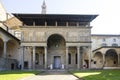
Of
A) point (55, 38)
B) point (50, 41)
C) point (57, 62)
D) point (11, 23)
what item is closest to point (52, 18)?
point (55, 38)

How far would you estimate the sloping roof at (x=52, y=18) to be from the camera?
4916 centimetres

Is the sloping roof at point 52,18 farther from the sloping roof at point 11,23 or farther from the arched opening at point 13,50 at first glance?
the sloping roof at point 11,23

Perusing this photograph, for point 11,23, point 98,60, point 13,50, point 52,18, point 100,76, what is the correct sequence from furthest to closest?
point 11,23, point 98,60, point 13,50, point 52,18, point 100,76

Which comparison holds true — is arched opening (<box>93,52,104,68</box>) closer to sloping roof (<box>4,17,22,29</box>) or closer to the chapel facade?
the chapel facade

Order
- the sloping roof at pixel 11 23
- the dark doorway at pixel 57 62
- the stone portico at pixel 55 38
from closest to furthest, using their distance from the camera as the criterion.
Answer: the stone portico at pixel 55 38
the dark doorway at pixel 57 62
the sloping roof at pixel 11 23

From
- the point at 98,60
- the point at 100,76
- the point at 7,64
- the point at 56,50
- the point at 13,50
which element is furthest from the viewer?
the point at 98,60

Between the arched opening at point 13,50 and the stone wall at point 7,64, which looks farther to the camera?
the arched opening at point 13,50

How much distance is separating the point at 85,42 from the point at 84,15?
4862mm

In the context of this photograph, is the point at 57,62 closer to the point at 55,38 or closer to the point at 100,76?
the point at 55,38

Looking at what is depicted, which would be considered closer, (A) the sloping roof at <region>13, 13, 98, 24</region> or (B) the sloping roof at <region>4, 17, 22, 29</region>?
(A) the sloping roof at <region>13, 13, 98, 24</region>

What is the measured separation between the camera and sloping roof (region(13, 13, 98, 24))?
49156mm

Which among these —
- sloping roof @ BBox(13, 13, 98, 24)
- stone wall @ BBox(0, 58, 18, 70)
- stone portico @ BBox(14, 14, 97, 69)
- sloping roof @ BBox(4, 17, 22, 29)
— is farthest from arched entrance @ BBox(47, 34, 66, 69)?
sloping roof @ BBox(4, 17, 22, 29)

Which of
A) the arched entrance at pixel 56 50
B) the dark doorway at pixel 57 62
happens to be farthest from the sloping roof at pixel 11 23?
the dark doorway at pixel 57 62

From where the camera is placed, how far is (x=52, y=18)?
164 ft
